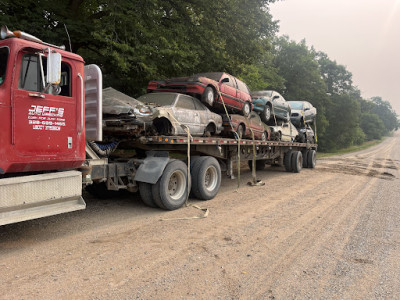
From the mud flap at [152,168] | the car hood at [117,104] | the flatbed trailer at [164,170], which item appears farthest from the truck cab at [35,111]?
the mud flap at [152,168]

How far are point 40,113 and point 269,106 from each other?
9.94 m

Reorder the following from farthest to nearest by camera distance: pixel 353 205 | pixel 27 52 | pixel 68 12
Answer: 1. pixel 68 12
2. pixel 353 205
3. pixel 27 52

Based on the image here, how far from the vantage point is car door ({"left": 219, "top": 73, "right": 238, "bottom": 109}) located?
30.5ft

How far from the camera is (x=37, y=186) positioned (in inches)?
162

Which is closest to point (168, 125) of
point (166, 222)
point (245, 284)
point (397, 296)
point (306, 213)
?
point (166, 222)

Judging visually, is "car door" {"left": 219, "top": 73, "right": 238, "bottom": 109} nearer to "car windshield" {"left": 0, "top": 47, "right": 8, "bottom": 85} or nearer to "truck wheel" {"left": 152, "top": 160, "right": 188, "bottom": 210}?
"truck wheel" {"left": 152, "top": 160, "right": 188, "bottom": 210}

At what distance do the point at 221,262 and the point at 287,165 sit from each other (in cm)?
1057

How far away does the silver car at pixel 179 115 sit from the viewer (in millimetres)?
6711

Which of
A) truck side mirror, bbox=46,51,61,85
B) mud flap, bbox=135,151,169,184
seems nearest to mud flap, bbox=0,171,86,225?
truck side mirror, bbox=46,51,61,85

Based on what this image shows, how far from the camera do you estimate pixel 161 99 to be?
737 cm

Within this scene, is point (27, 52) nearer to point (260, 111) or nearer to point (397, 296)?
point (397, 296)

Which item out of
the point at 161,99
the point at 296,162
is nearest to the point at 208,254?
the point at 161,99

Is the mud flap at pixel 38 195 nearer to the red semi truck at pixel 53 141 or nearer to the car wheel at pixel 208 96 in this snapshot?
the red semi truck at pixel 53 141

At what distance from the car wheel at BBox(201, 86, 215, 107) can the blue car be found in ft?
13.3
